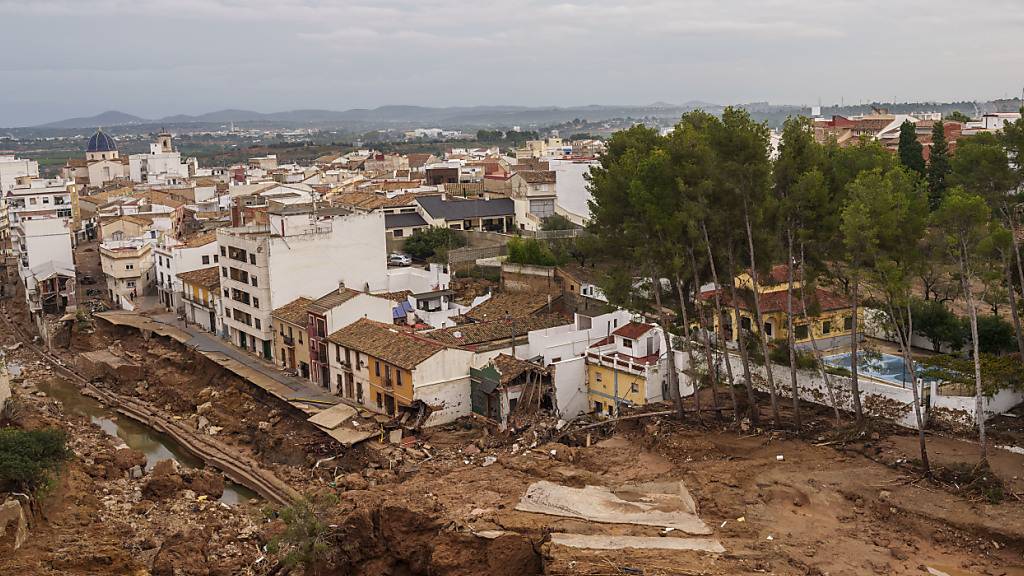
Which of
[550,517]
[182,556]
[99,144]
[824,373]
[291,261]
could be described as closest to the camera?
[550,517]

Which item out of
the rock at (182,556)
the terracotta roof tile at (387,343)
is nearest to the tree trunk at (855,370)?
the terracotta roof tile at (387,343)

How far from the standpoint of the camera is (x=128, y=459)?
95.6ft

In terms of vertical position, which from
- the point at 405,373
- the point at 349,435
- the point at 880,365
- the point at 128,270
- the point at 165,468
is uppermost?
the point at 128,270

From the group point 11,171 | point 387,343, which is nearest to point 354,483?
point 387,343

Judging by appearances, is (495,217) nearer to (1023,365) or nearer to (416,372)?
(416,372)

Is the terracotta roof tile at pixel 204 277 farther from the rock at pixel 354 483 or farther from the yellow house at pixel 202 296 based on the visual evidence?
the rock at pixel 354 483

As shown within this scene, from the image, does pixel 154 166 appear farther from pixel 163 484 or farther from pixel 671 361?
pixel 671 361

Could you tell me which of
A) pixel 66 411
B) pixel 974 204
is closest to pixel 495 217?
pixel 66 411

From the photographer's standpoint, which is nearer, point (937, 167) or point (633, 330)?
point (633, 330)

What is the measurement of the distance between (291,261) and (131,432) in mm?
8481

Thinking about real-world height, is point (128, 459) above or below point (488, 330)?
below

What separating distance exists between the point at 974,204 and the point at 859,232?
228 cm

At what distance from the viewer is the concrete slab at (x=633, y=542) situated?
58.6ft

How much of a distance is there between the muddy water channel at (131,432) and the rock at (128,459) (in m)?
0.49
